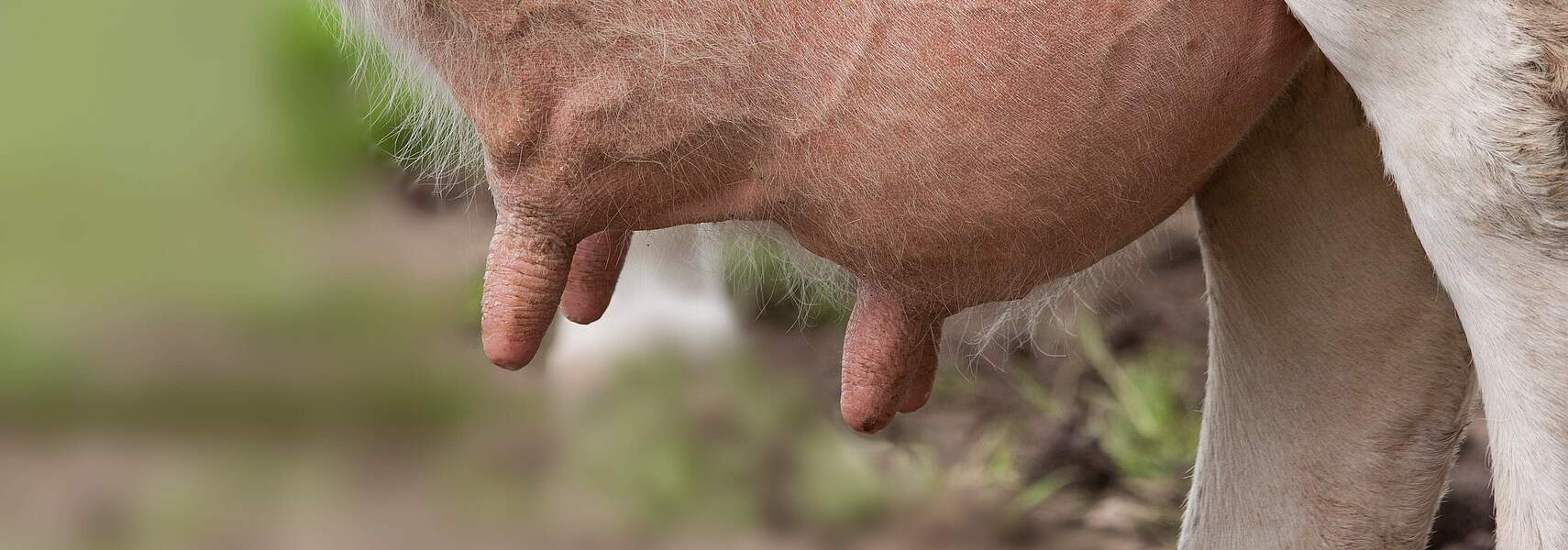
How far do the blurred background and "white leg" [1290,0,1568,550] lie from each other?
1.14 meters

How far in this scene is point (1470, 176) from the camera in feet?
1.68

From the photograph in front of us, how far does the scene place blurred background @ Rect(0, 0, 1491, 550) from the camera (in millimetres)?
1722

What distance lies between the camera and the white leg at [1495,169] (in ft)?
1.62

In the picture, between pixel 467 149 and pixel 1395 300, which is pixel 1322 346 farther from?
pixel 467 149

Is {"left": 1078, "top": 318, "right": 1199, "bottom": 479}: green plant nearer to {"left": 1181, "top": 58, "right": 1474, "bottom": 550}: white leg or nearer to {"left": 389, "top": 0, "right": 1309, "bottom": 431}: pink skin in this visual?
{"left": 1181, "top": 58, "right": 1474, "bottom": 550}: white leg

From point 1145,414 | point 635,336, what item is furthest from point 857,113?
point 1145,414

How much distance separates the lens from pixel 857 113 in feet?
1.97

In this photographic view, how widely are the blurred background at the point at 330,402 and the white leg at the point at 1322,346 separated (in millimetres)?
856

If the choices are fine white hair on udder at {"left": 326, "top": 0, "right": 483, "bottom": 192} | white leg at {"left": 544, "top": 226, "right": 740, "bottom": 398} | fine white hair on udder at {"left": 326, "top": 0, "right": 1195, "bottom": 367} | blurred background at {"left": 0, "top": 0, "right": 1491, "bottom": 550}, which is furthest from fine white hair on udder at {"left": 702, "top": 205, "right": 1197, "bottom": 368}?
blurred background at {"left": 0, "top": 0, "right": 1491, "bottom": 550}

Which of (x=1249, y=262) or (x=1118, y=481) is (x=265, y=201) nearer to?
(x=1118, y=481)

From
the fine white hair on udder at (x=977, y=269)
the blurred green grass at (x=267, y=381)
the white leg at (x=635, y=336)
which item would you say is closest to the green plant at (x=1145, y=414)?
the blurred green grass at (x=267, y=381)

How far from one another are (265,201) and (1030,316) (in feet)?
4.32

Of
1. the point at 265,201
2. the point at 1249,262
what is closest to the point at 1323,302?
the point at 1249,262

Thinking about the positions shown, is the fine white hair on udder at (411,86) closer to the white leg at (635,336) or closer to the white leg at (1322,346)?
the white leg at (1322,346)
